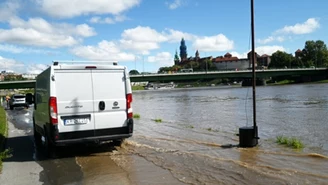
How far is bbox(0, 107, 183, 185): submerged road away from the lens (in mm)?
6602

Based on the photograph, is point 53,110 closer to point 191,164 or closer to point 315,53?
point 191,164

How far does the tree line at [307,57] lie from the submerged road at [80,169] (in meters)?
134

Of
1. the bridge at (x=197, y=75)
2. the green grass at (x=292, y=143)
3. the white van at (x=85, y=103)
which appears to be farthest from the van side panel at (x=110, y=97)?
the bridge at (x=197, y=75)

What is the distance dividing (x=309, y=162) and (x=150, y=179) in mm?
3954

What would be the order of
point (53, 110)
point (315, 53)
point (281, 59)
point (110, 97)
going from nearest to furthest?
1. point (53, 110)
2. point (110, 97)
3. point (315, 53)
4. point (281, 59)

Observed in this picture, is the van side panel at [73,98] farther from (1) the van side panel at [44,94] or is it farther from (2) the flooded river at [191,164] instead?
(2) the flooded river at [191,164]

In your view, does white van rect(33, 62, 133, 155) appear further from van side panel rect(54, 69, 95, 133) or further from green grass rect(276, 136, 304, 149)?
green grass rect(276, 136, 304, 149)

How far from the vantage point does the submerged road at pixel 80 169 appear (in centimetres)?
660

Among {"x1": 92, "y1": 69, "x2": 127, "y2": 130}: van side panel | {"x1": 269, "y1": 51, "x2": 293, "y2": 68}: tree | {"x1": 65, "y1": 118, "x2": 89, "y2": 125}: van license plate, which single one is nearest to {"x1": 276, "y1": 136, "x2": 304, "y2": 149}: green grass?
{"x1": 92, "y1": 69, "x2": 127, "y2": 130}: van side panel

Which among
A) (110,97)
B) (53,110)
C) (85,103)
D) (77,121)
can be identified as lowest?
(77,121)

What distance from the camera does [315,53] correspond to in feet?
443

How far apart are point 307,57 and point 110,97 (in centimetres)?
14341

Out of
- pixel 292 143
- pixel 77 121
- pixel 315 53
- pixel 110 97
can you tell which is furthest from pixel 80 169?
pixel 315 53

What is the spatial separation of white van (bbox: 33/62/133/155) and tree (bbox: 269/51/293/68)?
135 m
